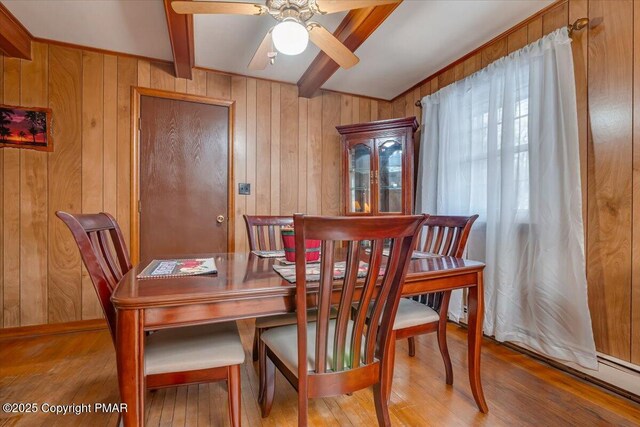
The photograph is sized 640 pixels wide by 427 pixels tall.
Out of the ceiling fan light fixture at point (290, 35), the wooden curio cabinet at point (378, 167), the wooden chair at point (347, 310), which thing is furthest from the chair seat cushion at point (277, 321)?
the wooden curio cabinet at point (378, 167)

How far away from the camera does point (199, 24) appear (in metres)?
2.18

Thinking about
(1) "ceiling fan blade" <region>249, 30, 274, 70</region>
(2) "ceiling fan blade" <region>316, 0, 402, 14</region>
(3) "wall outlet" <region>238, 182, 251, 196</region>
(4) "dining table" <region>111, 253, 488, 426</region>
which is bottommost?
(4) "dining table" <region>111, 253, 488, 426</region>

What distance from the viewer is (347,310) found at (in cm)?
104

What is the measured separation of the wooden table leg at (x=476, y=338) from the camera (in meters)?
1.50

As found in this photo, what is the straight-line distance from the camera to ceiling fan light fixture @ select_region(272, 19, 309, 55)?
1.51 metres

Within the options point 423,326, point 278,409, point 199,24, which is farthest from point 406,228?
point 199,24

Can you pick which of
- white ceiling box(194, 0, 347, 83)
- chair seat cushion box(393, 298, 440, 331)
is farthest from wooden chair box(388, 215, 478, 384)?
white ceiling box(194, 0, 347, 83)

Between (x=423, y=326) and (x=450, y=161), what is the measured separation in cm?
164

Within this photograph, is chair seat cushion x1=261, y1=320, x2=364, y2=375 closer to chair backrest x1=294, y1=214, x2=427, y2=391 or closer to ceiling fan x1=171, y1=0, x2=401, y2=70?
chair backrest x1=294, y1=214, x2=427, y2=391

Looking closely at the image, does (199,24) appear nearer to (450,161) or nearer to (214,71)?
(214,71)

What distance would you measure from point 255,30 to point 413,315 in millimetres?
2180

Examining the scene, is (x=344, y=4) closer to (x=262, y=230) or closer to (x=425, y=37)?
(x=425, y=37)

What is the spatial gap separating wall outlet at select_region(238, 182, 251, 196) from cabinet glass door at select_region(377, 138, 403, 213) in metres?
A: 1.28

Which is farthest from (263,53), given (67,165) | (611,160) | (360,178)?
(611,160)
